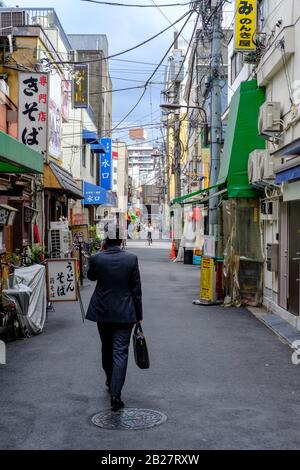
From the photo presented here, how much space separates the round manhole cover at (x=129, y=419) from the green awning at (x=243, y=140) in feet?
29.2

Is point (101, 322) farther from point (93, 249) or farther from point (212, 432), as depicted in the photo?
point (93, 249)

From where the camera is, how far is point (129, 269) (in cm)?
633

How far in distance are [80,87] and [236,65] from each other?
349 inches

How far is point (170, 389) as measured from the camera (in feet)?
22.9

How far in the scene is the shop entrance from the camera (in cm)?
1120

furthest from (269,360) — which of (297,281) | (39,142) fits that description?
(39,142)

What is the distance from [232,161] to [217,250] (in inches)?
105

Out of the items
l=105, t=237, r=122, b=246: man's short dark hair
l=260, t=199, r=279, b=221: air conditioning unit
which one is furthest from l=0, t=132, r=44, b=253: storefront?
l=260, t=199, r=279, b=221: air conditioning unit

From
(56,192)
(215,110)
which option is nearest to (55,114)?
(56,192)

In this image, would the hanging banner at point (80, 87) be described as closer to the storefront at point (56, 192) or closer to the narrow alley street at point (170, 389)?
the storefront at point (56, 192)

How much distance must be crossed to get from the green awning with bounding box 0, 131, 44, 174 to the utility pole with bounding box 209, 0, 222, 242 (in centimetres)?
598

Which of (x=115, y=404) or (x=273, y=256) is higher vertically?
(x=273, y=256)

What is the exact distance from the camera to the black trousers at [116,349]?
6.10 metres

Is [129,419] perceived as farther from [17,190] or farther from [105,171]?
[105,171]
